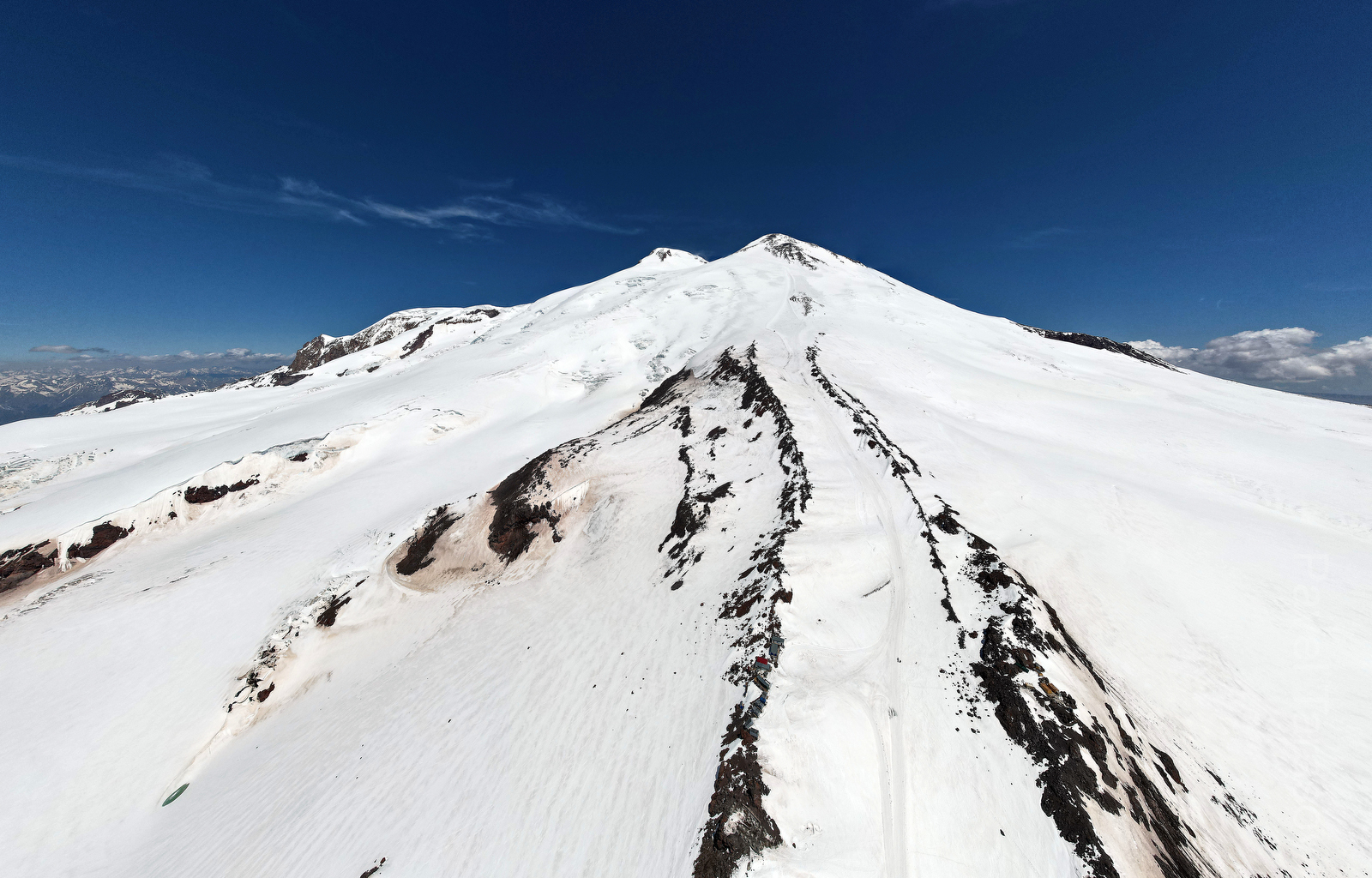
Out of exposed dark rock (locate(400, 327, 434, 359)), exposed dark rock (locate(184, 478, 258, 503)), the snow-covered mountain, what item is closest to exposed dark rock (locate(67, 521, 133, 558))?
the snow-covered mountain

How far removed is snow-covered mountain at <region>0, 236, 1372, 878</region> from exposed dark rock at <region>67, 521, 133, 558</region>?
0.10m

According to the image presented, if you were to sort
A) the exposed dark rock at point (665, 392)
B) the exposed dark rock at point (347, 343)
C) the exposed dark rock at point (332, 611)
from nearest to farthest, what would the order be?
the exposed dark rock at point (332, 611), the exposed dark rock at point (665, 392), the exposed dark rock at point (347, 343)

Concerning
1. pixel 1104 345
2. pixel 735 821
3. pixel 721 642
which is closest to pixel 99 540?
pixel 721 642

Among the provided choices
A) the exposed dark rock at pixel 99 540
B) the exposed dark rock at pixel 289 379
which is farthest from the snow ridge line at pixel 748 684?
the exposed dark rock at pixel 289 379

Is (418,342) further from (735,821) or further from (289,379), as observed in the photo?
(735,821)

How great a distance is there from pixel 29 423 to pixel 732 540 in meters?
57.6

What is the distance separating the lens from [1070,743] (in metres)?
8.52

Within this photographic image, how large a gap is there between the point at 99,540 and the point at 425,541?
16950 millimetres

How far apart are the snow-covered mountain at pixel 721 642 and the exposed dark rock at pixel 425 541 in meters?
0.20

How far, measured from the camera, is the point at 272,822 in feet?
39.4

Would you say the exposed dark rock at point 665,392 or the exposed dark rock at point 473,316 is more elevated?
the exposed dark rock at point 473,316

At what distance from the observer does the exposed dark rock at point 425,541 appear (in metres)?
21.9

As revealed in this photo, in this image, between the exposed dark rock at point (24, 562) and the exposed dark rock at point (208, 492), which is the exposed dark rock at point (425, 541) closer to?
the exposed dark rock at point (208, 492)

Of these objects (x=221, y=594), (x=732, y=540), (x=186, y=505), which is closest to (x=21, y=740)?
(x=221, y=594)
